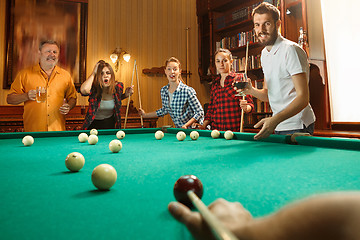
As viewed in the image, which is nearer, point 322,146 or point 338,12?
point 322,146

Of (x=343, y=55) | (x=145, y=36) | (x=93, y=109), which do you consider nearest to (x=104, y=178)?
(x=93, y=109)

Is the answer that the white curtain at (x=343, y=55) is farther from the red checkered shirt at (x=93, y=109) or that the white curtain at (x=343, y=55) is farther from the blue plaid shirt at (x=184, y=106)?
the red checkered shirt at (x=93, y=109)

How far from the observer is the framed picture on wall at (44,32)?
5.22m

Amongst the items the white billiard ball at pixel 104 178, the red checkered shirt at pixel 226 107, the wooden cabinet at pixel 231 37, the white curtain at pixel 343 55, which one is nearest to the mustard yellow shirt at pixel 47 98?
the red checkered shirt at pixel 226 107

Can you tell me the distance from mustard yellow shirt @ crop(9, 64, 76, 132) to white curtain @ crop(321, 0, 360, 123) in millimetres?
3667

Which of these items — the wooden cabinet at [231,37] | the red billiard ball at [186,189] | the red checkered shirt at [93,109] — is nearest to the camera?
the red billiard ball at [186,189]

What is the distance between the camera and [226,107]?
11.4 feet

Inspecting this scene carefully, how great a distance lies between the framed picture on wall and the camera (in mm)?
5223

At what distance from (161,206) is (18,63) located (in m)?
5.59

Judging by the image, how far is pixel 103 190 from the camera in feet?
3.02

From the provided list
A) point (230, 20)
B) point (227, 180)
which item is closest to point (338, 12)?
point (230, 20)

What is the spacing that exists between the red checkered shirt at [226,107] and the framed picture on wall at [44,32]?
3291mm

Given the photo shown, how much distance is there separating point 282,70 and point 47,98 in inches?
117

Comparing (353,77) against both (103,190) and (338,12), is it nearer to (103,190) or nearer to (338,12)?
(338,12)
